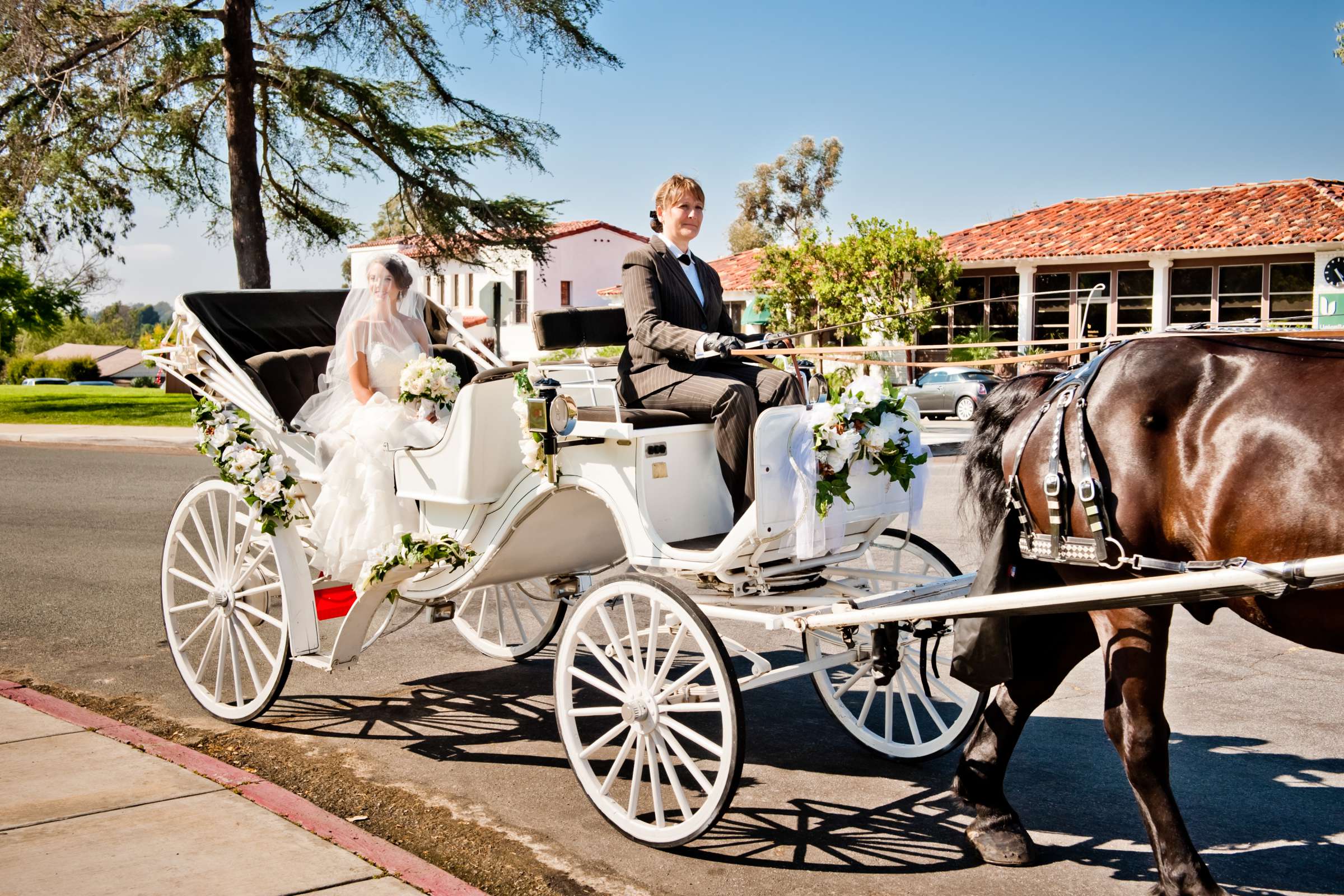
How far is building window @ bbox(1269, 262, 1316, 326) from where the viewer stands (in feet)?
96.6

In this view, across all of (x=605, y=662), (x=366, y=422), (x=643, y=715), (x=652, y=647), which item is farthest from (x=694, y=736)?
(x=366, y=422)

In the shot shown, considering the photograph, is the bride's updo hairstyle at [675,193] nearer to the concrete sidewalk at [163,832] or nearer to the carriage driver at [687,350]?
the carriage driver at [687,350]

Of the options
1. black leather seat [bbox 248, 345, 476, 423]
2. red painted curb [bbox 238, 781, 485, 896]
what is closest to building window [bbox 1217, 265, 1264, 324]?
black leather seat [bbox 248, 345, 476, 423]

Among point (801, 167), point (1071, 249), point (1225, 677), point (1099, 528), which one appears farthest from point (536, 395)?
point (801, 167)

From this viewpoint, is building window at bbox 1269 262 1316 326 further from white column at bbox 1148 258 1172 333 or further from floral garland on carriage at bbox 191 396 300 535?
floral garland on carriage at bbox 191 396 300 535

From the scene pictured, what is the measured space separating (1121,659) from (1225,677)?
285 centimetres

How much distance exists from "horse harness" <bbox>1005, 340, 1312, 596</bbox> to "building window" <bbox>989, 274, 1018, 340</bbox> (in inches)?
1234

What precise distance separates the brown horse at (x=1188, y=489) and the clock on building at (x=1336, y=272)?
2221 cm

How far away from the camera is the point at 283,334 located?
6504mm

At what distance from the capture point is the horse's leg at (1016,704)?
13.2 feet

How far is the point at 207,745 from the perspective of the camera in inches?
202

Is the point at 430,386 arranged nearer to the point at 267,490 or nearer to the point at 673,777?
the point at 267,490

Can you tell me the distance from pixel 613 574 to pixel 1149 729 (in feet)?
7.56

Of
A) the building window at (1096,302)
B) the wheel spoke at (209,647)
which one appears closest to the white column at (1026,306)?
the building window at (1096,302)
